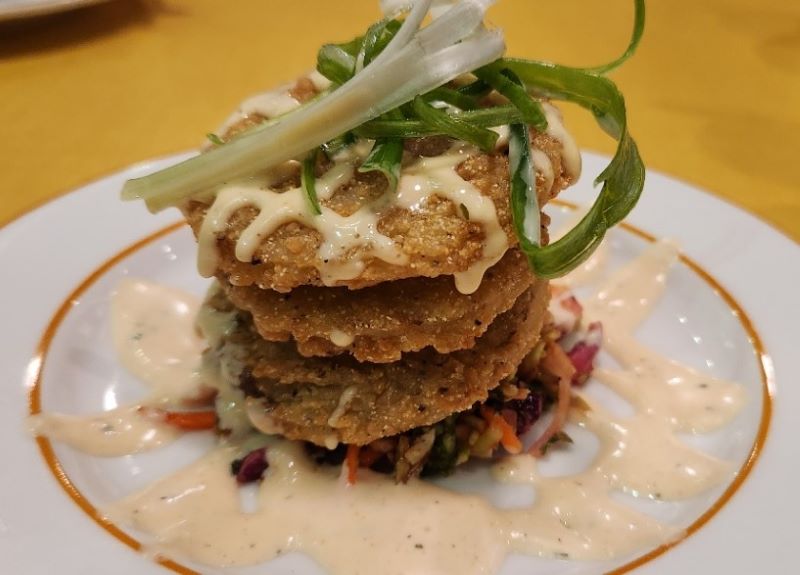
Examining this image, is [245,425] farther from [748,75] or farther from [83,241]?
[748,75]

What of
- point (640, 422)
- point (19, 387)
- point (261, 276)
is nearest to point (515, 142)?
point (261, 276)

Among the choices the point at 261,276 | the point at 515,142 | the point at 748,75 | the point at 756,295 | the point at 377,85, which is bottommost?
the point at 748,75

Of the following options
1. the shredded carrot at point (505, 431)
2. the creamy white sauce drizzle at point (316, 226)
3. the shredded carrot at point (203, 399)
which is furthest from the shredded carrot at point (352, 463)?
the creamy white sauce drizzle at point (316, 226)

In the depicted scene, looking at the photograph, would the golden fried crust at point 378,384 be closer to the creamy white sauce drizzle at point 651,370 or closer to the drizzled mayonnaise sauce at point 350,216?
the drizzled mayonnaise sauce at point 350,216

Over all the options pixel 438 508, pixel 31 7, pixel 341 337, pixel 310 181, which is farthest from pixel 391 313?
pixel 31 7

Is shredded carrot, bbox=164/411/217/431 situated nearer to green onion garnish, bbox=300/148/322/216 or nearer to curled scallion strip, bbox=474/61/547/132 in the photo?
green onion garnish, bbox=300/148/322/216

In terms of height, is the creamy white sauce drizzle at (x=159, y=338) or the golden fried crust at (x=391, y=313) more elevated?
the golden fried crust at (x=391, y=313)
